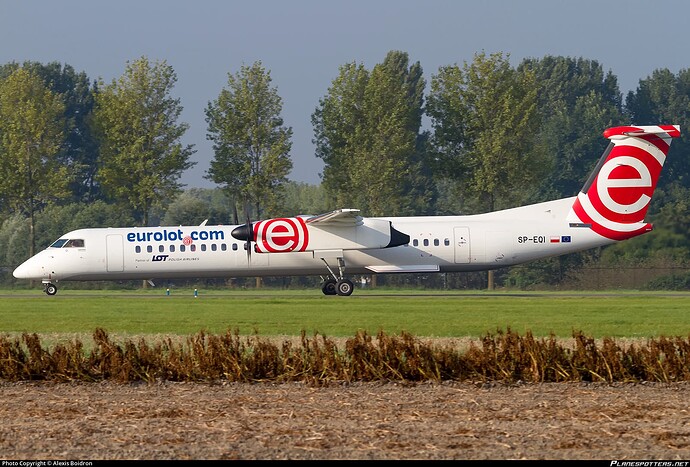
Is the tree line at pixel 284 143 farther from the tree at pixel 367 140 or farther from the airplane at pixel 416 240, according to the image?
the airplane at pixel 416 240

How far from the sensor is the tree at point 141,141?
5966 cm

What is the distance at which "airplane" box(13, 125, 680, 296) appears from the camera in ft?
136

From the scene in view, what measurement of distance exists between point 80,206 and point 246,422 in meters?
69.5

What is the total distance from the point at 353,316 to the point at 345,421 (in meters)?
17.5

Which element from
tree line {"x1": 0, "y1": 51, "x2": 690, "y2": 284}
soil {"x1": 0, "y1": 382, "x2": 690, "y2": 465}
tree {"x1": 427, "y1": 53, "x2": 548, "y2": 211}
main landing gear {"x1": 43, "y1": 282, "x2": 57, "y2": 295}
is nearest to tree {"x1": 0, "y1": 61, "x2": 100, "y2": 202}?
tree line {"x1": 0, "y1": 51, "x2": 690, "y2": 284}

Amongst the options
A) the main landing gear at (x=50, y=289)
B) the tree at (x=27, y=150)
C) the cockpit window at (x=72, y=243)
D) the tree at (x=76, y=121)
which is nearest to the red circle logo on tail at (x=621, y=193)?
the cockpit window at (x=72, y=243)

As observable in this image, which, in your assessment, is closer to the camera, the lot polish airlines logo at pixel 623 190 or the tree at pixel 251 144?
the lot polish airlines logo at pixel 623 190

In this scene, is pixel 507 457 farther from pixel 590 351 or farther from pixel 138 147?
pixel 138 147

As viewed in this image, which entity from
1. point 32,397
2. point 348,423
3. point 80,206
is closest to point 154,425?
point 348,423

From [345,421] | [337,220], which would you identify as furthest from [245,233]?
[345,421]

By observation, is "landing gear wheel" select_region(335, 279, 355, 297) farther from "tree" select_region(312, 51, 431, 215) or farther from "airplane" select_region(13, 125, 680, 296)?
"tree" select_region(312, 51, 431, 215)

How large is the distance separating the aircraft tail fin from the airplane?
0.13ft

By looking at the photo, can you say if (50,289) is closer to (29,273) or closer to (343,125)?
(29,273)

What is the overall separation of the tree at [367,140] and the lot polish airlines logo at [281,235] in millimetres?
19904
